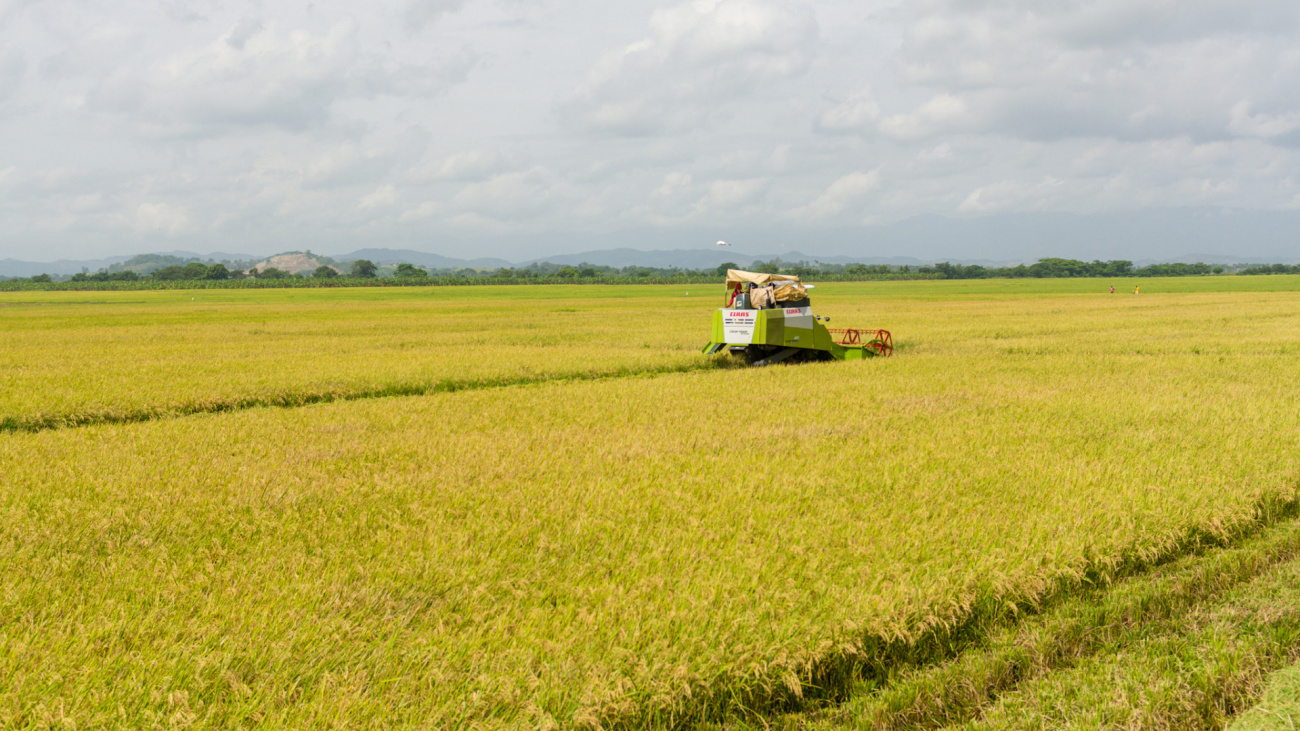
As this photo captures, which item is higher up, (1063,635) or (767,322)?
(767,322)

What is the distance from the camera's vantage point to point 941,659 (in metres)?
4.48

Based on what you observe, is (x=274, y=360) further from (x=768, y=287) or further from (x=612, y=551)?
(x=612, y=551)

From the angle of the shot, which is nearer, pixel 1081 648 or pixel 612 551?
pixel 1081 648

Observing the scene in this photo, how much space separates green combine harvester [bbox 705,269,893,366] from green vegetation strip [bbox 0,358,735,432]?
1.19m

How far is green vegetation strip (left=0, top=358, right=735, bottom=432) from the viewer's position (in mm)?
11961

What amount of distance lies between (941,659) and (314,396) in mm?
13218

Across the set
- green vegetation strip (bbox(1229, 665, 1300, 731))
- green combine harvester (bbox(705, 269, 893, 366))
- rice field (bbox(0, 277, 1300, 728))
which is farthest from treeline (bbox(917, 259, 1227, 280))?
green vegetation strip (bbox(1229, 665, 1300, 731))

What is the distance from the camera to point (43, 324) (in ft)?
118

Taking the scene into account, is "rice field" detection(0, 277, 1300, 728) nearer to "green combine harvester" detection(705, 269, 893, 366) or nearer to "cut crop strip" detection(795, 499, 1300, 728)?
"cut crop strip" detection(795, 499, 1300, 728)

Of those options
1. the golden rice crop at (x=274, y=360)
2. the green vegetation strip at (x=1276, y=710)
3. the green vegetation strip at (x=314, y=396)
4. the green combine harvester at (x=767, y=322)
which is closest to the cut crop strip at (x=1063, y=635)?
the green vegetation strip at (x=1276, y=710)

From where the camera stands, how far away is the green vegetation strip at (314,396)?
39.2ft

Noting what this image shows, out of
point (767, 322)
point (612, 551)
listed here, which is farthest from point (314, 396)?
point (612, 551)

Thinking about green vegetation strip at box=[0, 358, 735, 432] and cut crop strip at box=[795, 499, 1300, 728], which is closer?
cut crop strip at box=[795, 499, 1300, 728]

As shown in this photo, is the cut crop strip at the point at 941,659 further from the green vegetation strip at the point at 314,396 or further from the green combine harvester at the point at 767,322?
the green combine harvester at the point at 767,322
